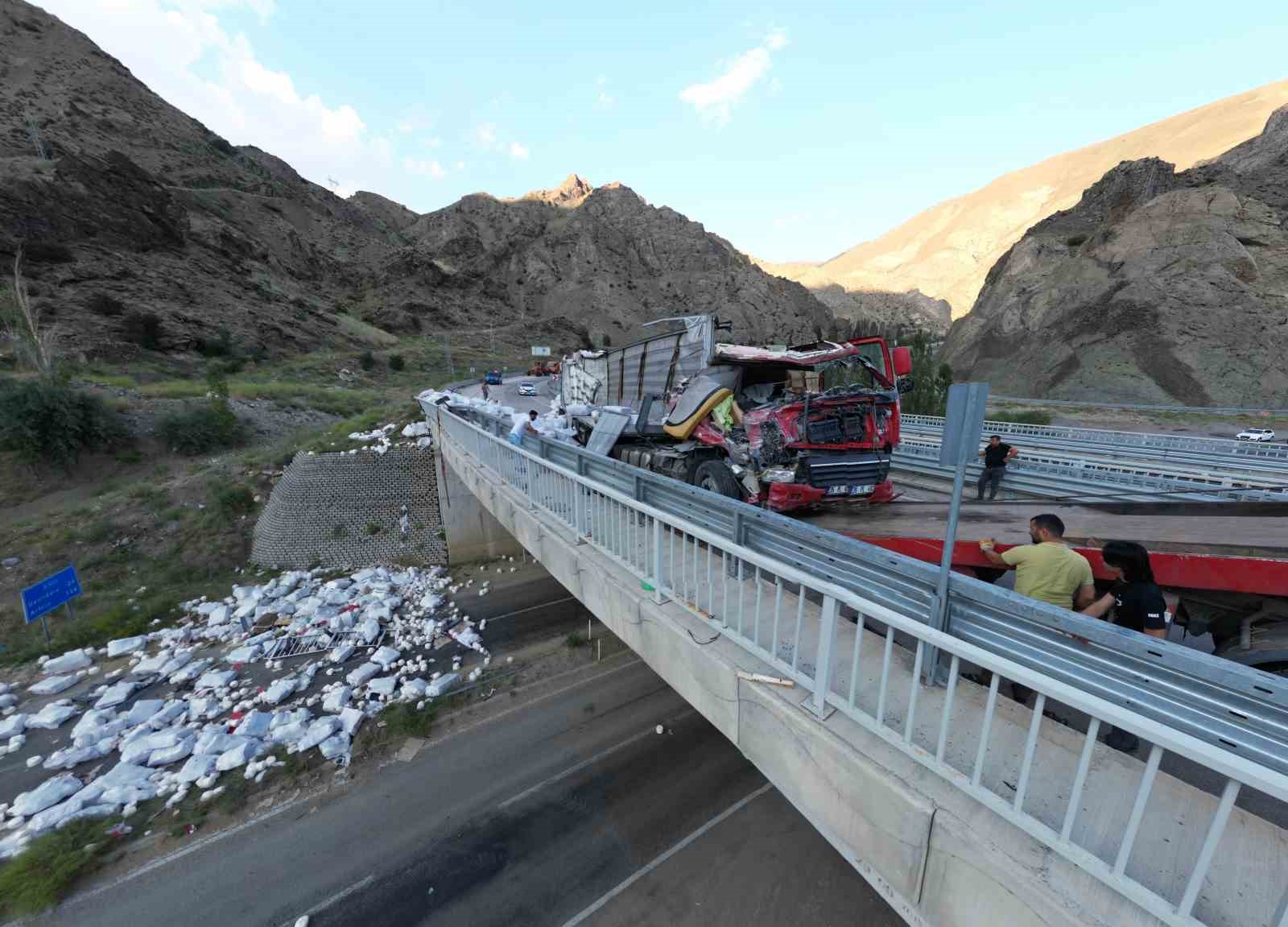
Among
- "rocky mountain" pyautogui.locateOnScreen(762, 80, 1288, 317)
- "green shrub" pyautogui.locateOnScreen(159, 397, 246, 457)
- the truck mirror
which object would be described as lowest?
"green shrub" pyautogui.locateOnScreen(159, 397, 246, 457)

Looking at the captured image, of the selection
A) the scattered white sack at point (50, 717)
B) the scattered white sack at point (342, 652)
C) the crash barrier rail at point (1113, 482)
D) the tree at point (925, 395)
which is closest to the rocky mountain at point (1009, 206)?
the tree at point (925, 395)

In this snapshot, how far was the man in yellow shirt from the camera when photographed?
3559mm

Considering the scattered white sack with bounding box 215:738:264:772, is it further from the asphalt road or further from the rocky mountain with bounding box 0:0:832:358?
the rocky mountain with bounding box 0:0:832:358

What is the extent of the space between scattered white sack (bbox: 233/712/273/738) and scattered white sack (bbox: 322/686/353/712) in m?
0.75

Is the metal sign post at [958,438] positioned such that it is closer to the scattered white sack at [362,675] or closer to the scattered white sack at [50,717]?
the scattered white sack at [362,675]

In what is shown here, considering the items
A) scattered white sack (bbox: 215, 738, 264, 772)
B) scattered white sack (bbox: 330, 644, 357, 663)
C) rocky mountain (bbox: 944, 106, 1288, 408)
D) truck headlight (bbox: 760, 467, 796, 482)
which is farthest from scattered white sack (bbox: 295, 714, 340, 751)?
rocky mountain (bbox: 944, 106, 1288, 408)

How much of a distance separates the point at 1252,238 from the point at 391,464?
214ft

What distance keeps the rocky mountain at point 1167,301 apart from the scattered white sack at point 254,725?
55668 mm

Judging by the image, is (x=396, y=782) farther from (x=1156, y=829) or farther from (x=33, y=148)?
(x=33, y=148)

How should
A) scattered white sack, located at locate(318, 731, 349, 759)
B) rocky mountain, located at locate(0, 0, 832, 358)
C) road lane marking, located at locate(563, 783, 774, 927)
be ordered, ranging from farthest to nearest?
1. rocky mountain, located at locate(0, 0, 832, 358)
2. scattered white sack, located at locate(318, 731, 349, 759)
3. road lane marking, located at locate(563, 783, 774, 927)

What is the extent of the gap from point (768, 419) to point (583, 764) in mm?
5864

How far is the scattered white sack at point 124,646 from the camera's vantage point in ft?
32.9

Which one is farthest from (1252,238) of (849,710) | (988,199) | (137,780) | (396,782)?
(988,199)

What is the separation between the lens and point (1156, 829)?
83.8 inches
